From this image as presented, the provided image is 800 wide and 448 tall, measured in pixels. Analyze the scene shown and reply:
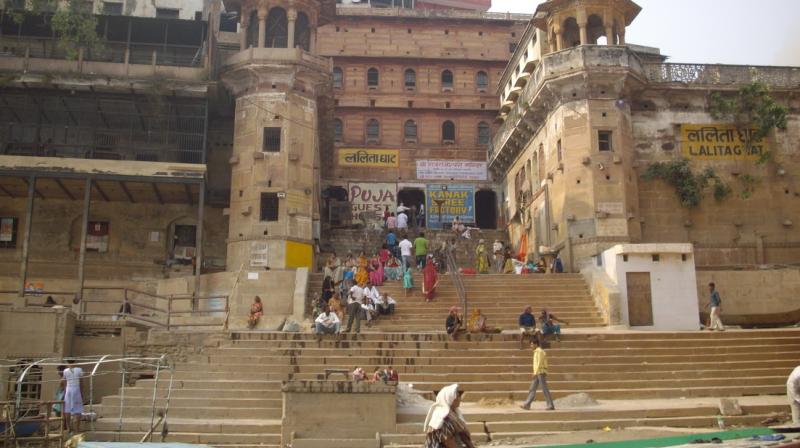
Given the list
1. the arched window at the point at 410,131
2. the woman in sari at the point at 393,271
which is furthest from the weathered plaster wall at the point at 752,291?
the arched window at the point at 410,131

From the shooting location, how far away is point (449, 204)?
3816 cm

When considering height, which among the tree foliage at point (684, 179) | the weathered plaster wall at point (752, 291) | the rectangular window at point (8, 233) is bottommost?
the weathered plaster wall at point (752, 291)

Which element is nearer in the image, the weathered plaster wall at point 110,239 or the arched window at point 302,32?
the weathered plaster wall at point 110,239

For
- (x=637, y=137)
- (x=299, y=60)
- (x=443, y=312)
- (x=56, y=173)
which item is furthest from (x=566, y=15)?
(x=56, y=173)

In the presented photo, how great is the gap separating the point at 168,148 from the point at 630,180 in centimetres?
1607

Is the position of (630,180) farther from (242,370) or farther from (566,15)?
(242,370)

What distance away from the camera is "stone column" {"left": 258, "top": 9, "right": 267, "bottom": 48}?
1078 inches

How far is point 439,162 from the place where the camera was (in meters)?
39.6

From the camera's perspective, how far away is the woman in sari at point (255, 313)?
21.1 metres

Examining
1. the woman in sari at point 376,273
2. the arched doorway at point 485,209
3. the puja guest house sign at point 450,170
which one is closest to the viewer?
the woman in sari at point 376,273

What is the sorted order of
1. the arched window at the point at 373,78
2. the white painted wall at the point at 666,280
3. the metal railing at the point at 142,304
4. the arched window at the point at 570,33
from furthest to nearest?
the arched window at the point at 373,78 < the arched window at the point at 570,33 < the white painted wall at the point at 666,280 < the metal railing at the point at 142,304

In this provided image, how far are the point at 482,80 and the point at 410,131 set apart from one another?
5304 millimetres

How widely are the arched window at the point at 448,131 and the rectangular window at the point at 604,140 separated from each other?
584 inches

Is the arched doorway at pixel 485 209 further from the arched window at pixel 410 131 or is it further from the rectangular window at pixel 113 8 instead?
the rectangular window at pixel 113 8
